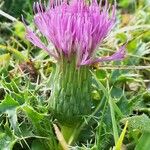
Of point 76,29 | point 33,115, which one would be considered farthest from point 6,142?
point 76,29

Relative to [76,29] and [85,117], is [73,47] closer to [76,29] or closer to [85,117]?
[76,29]

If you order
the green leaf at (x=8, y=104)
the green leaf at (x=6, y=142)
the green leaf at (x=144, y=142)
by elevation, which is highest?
the green leaf at (x=8, y=104)

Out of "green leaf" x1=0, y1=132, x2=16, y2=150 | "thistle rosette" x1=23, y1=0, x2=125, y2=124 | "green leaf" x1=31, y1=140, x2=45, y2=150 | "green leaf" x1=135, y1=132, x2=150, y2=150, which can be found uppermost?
"thistle rosette" x1=23, y1=0, x2=125, y2=124

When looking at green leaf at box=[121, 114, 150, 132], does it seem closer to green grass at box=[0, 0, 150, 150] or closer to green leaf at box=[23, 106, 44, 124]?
green grass at box=[0, 0, 150, 150]

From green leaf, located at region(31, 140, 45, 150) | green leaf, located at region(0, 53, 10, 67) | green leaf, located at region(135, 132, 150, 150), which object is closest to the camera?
green leaf, located at region(135, 132, 150, 150)

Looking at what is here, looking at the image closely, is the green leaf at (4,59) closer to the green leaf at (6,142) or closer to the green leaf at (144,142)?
the green leaf at (6,142)

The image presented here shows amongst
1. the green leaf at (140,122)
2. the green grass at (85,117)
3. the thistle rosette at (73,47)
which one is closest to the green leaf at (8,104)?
the green grass at (85,117)

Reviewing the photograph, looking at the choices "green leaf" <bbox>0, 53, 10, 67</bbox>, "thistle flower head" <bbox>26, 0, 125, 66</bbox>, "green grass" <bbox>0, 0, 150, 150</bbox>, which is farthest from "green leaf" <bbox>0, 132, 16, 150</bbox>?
"green leaf" <bbox>0, 53, 10, 67</bbox>

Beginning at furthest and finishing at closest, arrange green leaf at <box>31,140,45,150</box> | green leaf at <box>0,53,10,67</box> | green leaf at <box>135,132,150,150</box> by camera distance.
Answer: green leaf at <box>0,53,10,67</box> < green leaf at <box>31,140,45,150</box> < green leaf at <box>135,132,150,150</box>
